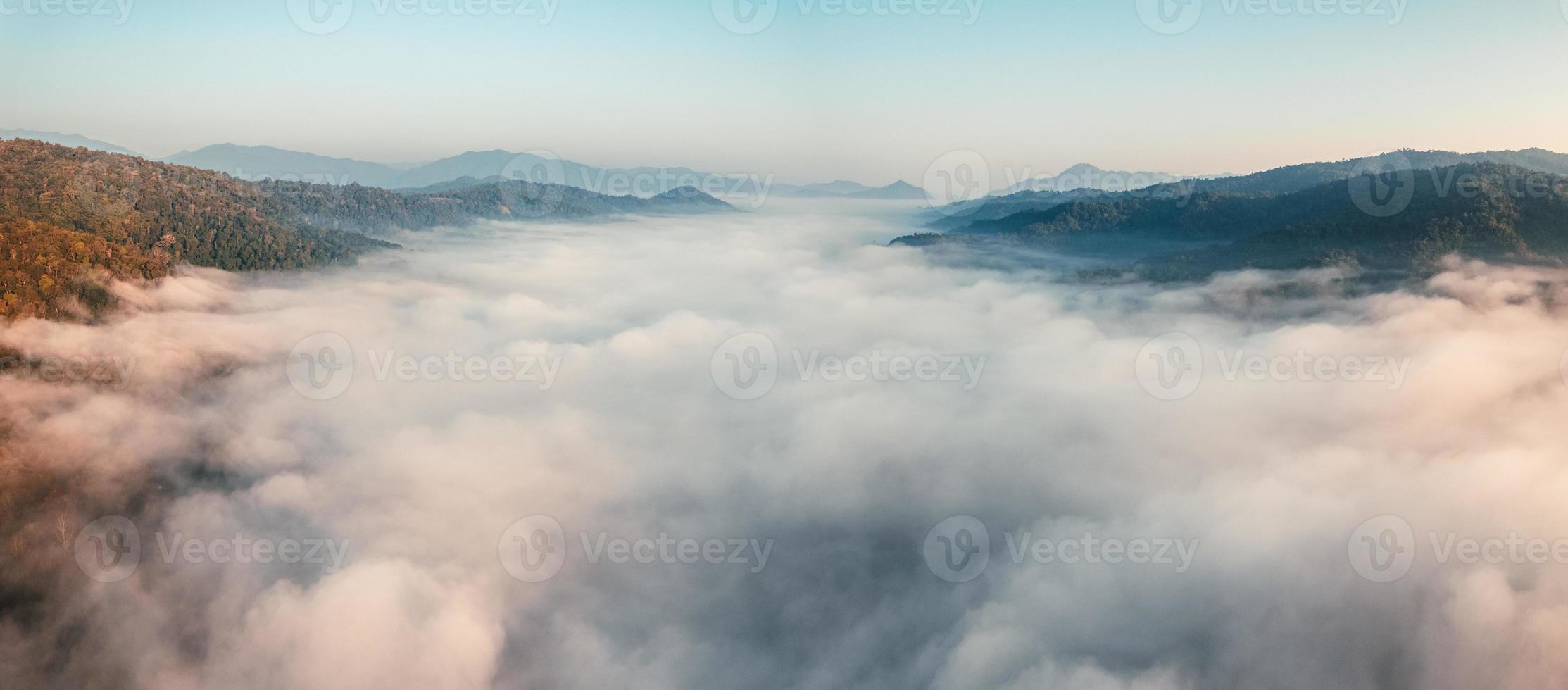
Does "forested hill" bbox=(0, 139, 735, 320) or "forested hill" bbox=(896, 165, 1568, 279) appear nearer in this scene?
"forested hill" bbox=(0, 139, 735, 320)

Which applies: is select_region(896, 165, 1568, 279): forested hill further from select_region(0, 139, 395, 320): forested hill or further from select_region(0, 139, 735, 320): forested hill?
select_region(0, 139, 395, 320): forested hill

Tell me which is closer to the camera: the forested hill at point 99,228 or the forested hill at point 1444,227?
the forested hill at point 99,228

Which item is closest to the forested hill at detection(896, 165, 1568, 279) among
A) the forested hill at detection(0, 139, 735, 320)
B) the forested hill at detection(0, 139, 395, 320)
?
the forested hill at detection(0, 139, 735, 320)

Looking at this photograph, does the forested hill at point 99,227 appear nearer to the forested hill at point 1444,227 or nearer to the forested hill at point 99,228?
the forested hill at point 99,228

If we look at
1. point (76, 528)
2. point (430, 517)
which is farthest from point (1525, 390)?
point (76, 528)

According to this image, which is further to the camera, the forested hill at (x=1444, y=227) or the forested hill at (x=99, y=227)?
the forested hill at (x=1444, y=227)

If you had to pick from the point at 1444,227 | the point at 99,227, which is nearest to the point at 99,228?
the point at 99,227

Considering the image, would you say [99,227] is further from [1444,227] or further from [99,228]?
[1444,227]

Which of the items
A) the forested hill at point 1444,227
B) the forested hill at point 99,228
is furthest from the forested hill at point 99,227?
the forested hill at point 1444,227
